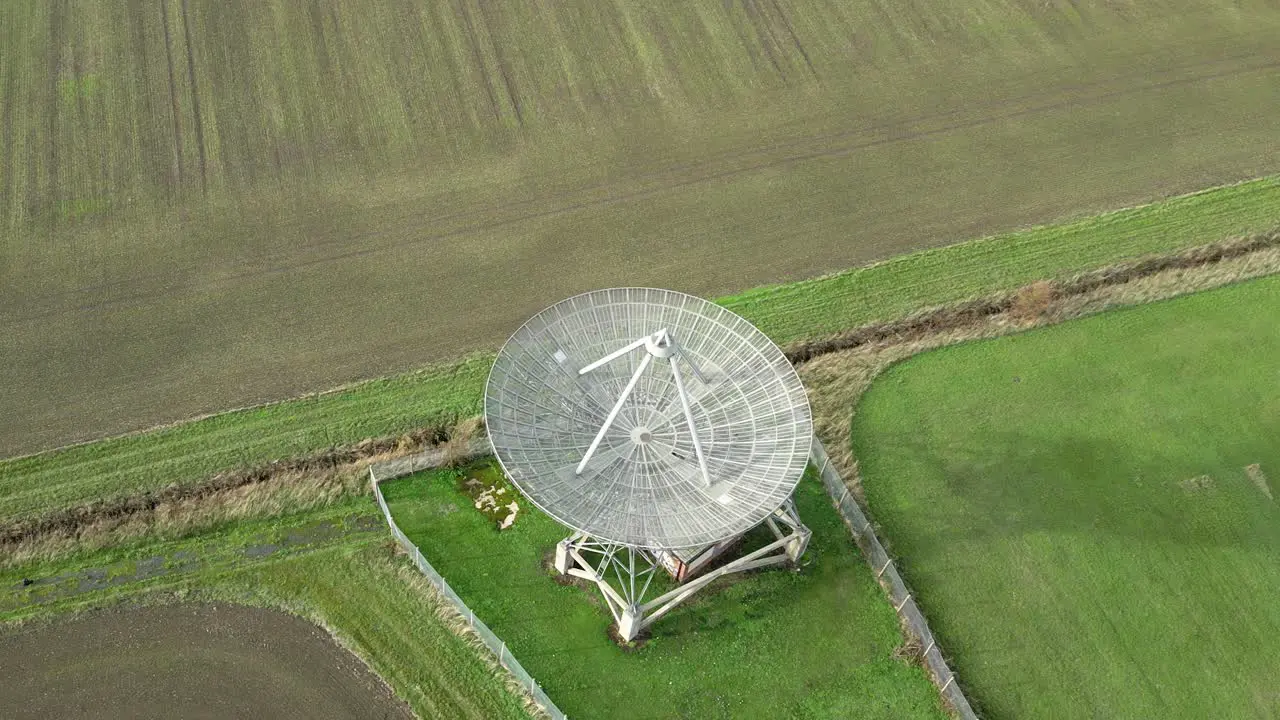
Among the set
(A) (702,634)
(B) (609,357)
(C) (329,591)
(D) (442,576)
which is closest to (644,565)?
(A) (702,634)

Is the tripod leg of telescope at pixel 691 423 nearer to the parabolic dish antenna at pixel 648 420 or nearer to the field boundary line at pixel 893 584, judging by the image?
the parabolic dish antenna at pixel 648 420

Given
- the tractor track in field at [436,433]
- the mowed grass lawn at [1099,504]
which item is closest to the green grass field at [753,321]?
the tractor track in field at [436,433]

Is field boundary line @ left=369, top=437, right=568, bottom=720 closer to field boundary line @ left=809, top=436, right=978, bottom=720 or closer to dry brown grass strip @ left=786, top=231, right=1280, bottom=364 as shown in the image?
field boundary line @ left=809, top=436, right=978, bottom=720

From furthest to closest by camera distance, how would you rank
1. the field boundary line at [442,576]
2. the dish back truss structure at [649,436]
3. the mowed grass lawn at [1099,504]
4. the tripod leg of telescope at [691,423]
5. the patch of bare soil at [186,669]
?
the mowed grass lawn at [1099,504] < the field boundary line at [442,576] < the patch of bare soil at [186,669] < the dish back truss structure at [649,436] < the tripod leg of telescope at [691,423]

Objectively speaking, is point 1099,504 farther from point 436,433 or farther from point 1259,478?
point 436,433

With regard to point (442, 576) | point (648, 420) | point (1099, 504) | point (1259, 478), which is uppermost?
point (648, 420)

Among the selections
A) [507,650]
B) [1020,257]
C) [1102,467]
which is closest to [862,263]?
[1020,257]

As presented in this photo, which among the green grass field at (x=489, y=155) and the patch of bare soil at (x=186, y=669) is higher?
the green grass field at (x=489, y=155)
